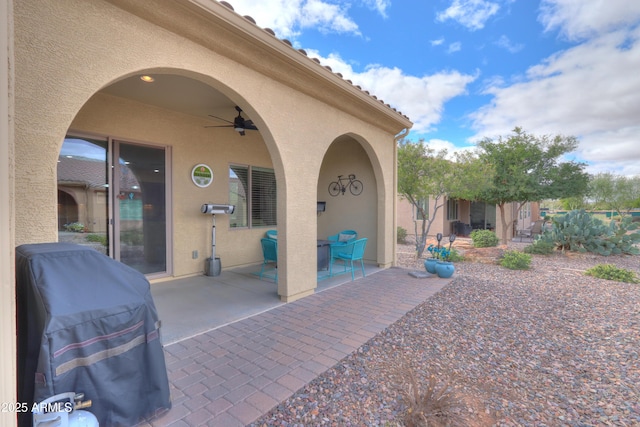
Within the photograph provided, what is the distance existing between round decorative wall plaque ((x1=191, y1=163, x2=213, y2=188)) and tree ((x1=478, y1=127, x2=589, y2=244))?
28.6 ft

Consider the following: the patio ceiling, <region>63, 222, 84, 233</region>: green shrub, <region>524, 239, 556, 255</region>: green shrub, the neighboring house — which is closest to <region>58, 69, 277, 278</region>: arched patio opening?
the patio ceiling

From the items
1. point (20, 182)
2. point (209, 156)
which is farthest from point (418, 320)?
point (209, 156)

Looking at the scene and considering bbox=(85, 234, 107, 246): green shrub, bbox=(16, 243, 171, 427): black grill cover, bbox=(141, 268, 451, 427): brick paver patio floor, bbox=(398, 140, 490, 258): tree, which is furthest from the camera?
bbox=(398, 140, 490, 258): tree

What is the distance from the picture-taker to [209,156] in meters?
5.80

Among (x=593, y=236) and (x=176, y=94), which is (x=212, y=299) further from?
(x=593, y=236)

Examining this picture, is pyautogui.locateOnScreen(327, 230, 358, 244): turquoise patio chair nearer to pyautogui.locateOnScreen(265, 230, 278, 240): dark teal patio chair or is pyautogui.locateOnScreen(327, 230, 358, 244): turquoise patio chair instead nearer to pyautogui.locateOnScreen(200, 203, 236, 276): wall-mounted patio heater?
pyautogui.locateOnScreen(265, 230, 278, 240): dark teal patio chair

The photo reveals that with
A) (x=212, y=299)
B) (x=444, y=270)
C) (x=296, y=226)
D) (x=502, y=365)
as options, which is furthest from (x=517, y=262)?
(x=212, y=299)

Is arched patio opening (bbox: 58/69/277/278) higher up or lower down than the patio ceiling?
lower down

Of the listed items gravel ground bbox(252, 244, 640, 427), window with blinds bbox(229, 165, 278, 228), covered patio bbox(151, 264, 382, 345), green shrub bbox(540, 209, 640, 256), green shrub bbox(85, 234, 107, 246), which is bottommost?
gravel ground bbox(252, 244, 640, 427)

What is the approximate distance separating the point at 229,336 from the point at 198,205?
3.29 meters

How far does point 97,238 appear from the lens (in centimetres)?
454

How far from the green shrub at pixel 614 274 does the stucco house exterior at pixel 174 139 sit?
4.53 m

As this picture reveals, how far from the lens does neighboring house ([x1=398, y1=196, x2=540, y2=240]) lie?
13.5 meters

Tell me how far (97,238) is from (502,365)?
5.78 meters
